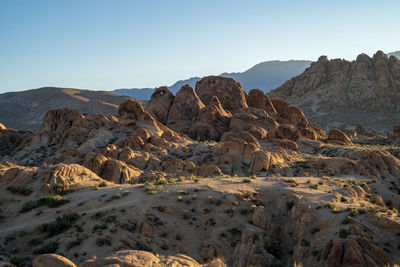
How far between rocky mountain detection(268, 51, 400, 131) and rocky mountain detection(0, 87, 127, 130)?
279ft

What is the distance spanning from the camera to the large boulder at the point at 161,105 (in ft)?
206

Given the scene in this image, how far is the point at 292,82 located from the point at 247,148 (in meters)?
105

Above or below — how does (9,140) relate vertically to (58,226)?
above

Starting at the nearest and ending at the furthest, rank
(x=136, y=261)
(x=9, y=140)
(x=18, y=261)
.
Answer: (x=136, y=261) → (x=18, y=261) → (x=9, y=140)

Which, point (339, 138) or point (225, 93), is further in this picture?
point (225, 93)

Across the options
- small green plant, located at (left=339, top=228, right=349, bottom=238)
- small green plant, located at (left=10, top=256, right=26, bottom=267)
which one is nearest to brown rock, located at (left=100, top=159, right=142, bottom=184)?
small green plant, located at (left=10, top=256, right=26, bottom=267)

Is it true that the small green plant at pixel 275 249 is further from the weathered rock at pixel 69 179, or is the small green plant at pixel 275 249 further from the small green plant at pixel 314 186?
the weathered rock at pixel 69 179

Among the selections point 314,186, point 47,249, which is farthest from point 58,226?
point 314,186

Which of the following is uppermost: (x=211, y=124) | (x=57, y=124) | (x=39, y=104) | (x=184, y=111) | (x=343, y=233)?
(x=39, y=104)

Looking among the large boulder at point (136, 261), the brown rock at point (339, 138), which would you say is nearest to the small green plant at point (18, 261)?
the large boulder at point (136, 261)

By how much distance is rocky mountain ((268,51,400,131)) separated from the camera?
Answer: 9838 centimetres

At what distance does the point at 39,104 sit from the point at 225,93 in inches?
4930

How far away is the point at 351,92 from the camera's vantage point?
4424 inches

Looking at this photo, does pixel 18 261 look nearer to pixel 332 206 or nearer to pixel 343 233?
pixel 343 233
